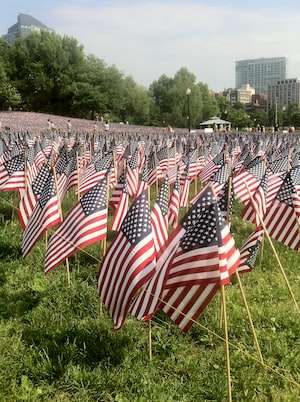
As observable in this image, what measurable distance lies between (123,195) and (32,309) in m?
2.21

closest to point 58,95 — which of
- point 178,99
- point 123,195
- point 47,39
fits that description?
point 47,39

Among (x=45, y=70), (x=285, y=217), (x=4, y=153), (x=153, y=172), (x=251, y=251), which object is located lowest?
(x=251, y=251)

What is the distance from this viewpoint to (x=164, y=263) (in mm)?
4059

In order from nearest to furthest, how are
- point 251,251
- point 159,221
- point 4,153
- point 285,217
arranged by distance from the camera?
point 159,221, point 251,251, point 285,217, point 4,153

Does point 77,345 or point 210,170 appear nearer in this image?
point 77,345

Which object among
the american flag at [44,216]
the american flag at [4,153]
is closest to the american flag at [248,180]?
the american flag at [44,216]

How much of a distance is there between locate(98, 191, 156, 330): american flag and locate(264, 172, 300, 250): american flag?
9.06ft

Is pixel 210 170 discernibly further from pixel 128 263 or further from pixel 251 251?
pixel 128 263

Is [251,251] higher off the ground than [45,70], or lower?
lower

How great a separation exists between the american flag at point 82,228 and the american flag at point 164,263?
1.26 metres

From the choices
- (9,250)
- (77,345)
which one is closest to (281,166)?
(9,250)

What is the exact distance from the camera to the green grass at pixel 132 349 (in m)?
4.20

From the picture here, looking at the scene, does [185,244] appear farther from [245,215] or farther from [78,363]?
[245,215]

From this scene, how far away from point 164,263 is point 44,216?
237cm
